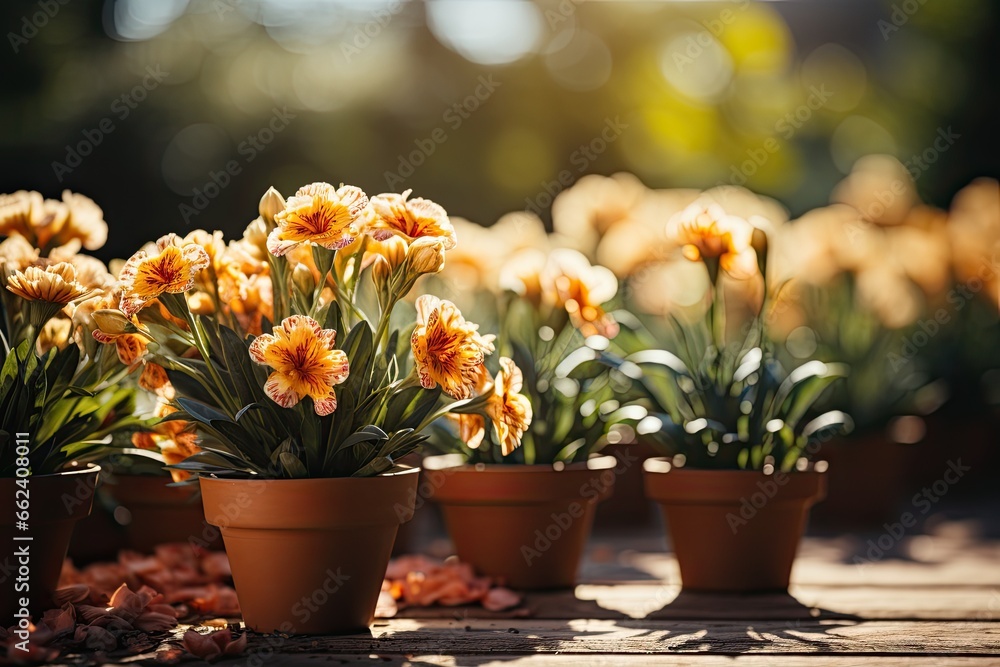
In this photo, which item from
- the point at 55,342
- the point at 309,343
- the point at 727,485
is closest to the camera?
the point at 309,343

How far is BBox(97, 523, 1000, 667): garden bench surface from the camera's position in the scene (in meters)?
1.23

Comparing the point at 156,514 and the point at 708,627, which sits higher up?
the point at 156,514

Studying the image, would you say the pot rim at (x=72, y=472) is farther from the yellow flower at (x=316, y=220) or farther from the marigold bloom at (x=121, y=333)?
the yellow flower at (x=316, y=220)

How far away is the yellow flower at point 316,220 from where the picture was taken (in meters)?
1.23

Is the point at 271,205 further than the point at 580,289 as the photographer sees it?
No

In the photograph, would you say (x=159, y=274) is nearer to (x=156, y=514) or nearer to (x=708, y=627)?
(x=156, y=514)

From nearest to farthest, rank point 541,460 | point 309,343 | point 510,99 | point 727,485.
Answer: point 309,343, point 727,485, point 541,460, point 510,99

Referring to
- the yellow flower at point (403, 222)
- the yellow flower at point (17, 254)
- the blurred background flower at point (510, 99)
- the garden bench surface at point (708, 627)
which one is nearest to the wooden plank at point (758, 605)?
the garden bench surface at point (708, 627)

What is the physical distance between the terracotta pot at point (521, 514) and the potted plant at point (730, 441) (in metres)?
0.14

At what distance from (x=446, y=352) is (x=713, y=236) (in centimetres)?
67

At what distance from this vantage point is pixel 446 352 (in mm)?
1268

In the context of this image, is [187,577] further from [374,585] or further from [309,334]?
[309,334]

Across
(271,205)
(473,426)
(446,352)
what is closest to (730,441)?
(473,426)

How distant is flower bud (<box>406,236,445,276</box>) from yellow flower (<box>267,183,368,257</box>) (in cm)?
9
